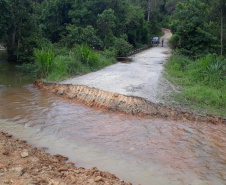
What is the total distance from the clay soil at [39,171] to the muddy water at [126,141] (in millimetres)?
598

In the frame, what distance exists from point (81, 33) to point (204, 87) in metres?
12.0

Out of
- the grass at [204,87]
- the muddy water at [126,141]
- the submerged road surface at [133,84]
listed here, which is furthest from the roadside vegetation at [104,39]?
the muddy water at [126,141]

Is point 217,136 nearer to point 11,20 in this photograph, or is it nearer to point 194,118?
point 194,118

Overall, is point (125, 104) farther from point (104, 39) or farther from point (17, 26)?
point (104, 39)

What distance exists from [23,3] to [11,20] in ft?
7.54

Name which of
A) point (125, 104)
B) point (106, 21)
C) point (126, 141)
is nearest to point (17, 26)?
point (106, 21)

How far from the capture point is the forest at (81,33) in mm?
14203

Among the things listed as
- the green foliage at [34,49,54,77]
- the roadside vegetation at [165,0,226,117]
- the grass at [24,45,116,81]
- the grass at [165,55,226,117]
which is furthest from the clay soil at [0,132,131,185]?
the green foliage at [34,49,54,77]

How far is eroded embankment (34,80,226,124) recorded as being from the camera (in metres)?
7.44

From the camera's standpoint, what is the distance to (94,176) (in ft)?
13.7

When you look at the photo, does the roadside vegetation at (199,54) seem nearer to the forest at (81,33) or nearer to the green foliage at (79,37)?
the forest at (81,33)

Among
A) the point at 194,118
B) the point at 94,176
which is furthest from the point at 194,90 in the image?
the point at 94,176

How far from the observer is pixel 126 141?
20.4 feet

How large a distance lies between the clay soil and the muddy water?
60 centimetres
